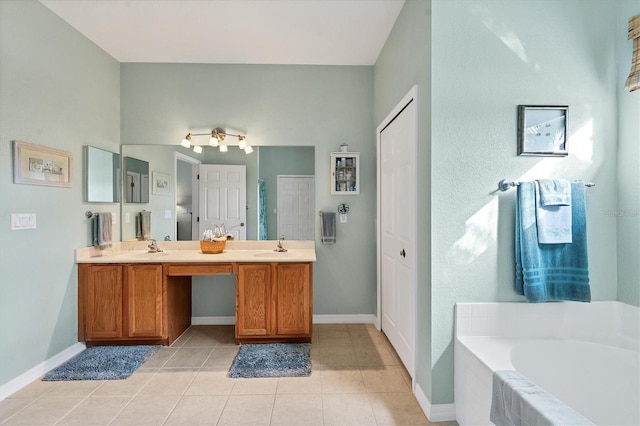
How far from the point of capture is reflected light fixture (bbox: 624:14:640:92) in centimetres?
184

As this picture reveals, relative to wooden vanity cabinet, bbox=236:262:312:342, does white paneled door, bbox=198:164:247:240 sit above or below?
above

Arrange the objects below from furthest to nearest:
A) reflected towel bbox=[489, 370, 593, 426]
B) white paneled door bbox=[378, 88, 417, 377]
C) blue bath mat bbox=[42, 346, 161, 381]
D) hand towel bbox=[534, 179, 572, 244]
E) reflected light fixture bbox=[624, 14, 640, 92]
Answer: blue bath mat bbox=[42, 346, 161, 381] < white paneled door bbox=[378, 88, 417, 377] < hand towel bbox=[534, 179, 572, 244] < reflected light fixture bbox=[624, 14, 640, 92] < reflected towel bbox=[489, 370, 593, 426]

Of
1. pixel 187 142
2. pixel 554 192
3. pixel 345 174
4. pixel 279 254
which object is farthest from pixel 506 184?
pixel 187 142

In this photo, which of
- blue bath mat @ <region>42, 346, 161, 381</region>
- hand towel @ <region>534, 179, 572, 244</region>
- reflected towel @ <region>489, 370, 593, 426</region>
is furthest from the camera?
blue bath mat @ <region>42, 346, 161, 381</region>

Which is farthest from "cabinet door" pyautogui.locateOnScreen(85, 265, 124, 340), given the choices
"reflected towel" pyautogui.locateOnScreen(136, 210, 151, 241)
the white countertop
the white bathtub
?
the white bathtub

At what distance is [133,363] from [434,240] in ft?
8.28

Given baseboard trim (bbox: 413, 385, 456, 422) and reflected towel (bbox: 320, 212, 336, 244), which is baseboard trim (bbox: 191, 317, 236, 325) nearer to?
reflected towel (bbox: 320, 212, 336, 244)

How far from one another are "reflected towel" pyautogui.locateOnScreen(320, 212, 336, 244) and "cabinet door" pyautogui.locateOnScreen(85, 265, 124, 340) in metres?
1.93

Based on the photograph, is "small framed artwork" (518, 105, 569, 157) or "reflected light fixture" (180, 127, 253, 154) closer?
"small framed artwork" (518, 105, 569, 157)

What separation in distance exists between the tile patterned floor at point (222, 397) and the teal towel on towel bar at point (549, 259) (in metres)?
1.04

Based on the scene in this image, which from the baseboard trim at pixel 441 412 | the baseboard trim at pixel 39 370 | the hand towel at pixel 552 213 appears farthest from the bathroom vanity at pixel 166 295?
the hand towel at pixel 552 213

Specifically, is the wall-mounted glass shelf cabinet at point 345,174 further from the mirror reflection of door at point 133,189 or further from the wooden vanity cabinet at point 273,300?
the mirror reflection of door at point 133,189

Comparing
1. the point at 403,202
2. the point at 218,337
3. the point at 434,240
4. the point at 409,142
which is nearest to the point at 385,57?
the point at 409,142

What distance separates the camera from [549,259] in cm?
200
